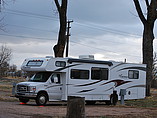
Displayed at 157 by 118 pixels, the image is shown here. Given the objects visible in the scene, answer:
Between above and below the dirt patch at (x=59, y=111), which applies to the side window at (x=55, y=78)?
above

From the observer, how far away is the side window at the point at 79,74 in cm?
2037

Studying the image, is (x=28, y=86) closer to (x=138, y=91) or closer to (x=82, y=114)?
(x=138, y=91)

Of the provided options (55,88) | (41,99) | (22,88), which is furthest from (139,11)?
(22,88)

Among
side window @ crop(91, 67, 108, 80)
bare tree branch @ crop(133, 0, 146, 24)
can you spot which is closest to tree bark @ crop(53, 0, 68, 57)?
side window @ crop(91, 67, 108, 80)

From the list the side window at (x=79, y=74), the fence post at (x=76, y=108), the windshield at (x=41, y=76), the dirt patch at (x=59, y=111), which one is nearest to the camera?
the fence post at (x=76, y=108)

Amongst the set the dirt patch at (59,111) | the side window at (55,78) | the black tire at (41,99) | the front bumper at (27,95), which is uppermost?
the side window at (55,78)

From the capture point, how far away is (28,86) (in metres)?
18.8

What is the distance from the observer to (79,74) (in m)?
20.8

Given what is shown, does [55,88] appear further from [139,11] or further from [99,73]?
[139,11]

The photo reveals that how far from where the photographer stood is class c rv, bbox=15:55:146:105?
1925 cm

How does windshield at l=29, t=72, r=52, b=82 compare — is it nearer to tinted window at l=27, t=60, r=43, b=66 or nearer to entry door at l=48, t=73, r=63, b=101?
entry door at l=48, t=73, r=63, b=101

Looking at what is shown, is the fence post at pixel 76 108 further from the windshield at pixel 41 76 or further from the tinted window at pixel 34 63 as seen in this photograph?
the windshield at pixel 41 76

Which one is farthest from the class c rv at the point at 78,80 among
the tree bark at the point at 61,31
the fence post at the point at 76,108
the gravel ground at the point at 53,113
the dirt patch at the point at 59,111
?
the fence post at the point at 76,108

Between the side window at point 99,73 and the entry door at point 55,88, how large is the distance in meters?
2.44
